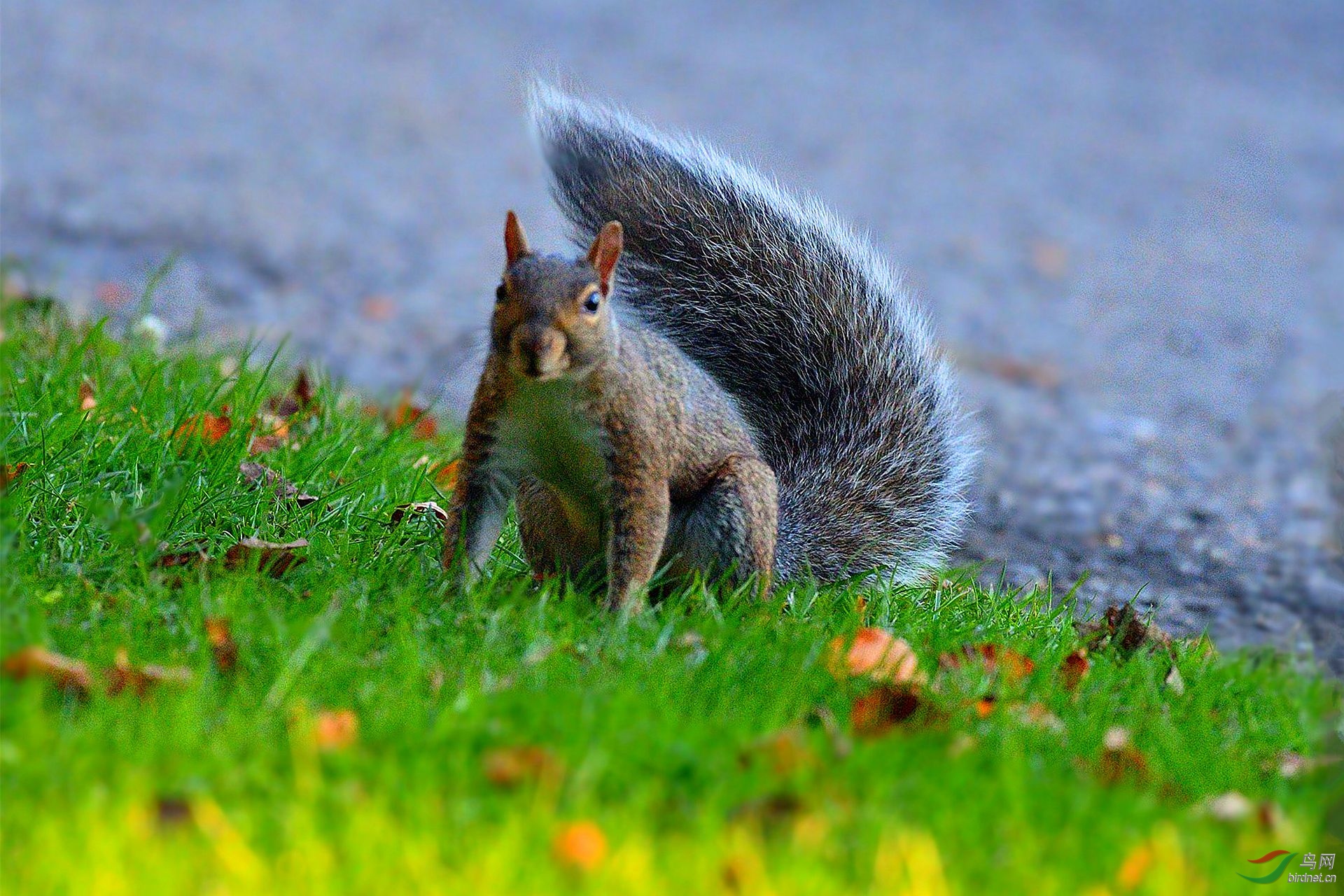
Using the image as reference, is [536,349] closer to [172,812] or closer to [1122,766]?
[172,812]

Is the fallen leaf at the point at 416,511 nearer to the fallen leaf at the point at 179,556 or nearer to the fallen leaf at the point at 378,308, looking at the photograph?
the fallen leaf at the point at 179,556

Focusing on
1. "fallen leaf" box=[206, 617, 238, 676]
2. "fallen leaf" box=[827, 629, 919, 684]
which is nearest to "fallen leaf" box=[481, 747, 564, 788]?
A: "fallen leaf" box=[206, 617, 238, 676]

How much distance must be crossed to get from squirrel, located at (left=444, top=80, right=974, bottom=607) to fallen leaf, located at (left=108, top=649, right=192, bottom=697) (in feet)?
1.95

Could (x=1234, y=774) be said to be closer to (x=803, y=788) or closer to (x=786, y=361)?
(x=803, y=788)

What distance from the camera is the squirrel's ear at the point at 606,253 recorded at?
2092 millimetres

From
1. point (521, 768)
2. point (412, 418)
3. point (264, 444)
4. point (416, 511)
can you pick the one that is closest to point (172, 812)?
point (521, 768)

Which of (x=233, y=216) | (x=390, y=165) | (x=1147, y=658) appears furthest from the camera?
(x=390, y=165)

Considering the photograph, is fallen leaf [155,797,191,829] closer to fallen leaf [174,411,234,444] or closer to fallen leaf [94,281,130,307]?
fallen leaf [174,411,234,444]

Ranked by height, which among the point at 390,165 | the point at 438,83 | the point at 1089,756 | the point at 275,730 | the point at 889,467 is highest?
the point at 438,83

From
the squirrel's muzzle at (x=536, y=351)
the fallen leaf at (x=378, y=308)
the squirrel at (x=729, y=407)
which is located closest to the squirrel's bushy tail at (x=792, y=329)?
the squirrel at (x=729, y=407)

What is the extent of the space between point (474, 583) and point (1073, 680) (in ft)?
2.97

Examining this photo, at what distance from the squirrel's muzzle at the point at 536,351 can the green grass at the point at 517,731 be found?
0.36 meters

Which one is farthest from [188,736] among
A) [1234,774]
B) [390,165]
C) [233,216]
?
[390,165]

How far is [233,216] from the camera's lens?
6211 millimetres
